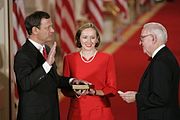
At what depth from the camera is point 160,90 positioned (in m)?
3.77

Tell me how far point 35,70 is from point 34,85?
0.12 metres

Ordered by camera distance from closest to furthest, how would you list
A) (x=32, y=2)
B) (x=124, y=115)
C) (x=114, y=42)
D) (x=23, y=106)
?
(x=23, y=106), (x=124, y=115), (x=32, y=2), (x=114, y=42)

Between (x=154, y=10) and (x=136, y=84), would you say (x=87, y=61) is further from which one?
(x=154, y=10)

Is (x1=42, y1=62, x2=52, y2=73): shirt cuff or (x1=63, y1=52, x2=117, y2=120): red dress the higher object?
(x1=42, y1=62, x2=52, y2=73): shirt cuff

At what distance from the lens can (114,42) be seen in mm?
11750

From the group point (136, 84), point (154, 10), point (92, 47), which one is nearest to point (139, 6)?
point (154, 10)

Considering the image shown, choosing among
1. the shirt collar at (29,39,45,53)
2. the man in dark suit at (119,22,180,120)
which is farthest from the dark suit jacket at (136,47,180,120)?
the shirt collar at (29,39,45,53)

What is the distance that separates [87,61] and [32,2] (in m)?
3.71

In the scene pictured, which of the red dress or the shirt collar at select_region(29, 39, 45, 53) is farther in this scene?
the red dress

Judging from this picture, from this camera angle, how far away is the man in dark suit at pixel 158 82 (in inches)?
149

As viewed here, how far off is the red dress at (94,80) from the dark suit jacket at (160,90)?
0.50 m

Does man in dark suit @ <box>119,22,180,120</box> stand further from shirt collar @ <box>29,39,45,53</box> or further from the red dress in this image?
shirt collar @ <box>29,39,45,53</box>

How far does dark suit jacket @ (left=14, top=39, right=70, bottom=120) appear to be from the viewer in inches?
157

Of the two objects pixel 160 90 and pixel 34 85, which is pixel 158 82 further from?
pixel 34 85
